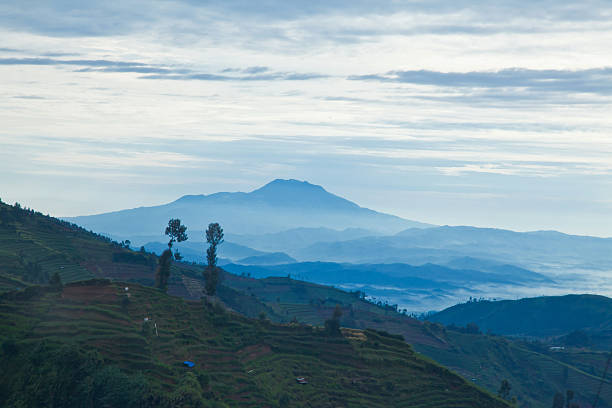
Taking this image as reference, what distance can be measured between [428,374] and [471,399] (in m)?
10.7

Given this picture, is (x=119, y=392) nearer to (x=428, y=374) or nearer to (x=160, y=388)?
(x=160, y=388)

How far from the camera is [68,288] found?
11700cm

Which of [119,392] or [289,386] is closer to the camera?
[119,392]

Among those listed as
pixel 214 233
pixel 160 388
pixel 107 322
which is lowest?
pixel 160 388

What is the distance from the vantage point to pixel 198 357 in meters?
109

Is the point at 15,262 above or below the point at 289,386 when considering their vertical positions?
above

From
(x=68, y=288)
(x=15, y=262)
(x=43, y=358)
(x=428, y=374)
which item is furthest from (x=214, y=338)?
(x=15, y=262)

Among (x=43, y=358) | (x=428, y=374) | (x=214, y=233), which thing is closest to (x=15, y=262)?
(x=214, y=233)

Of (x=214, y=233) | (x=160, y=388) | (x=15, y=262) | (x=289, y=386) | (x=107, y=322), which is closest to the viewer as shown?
(x=160, y=388)

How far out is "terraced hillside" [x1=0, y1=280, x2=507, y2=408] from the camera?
8775cm

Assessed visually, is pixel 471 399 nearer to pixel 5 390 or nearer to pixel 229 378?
pixel 229 378

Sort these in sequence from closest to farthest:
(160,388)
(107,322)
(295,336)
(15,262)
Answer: (160,388) < (107,322) < (295,336) < (15,262)

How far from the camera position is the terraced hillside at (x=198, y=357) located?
87750 millimetres

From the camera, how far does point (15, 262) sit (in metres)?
192
